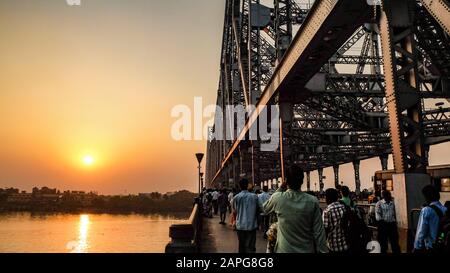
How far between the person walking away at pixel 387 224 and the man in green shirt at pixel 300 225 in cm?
512

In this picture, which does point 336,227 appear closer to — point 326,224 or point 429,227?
point 326,224

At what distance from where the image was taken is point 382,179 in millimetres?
24875

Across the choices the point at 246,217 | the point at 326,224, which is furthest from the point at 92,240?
the point at 326,224

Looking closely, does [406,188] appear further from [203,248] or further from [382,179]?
[382,179]

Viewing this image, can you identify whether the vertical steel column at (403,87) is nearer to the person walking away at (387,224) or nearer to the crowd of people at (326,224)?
the person walking away at (387,224)

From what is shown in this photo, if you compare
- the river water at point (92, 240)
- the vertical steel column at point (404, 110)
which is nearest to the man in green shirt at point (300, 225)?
the vertical steel column at point (404, 110)

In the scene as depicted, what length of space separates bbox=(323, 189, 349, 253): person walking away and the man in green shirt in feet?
4.00

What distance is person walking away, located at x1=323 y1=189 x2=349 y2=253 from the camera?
185 inches

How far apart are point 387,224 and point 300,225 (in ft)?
17.3

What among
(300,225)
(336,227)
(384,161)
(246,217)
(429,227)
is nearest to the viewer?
(300,225)

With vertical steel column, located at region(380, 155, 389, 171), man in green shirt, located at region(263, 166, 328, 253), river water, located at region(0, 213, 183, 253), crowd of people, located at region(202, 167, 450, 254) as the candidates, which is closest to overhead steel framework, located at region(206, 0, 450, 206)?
crowd of people, located at region(202, 167, 450, 254)

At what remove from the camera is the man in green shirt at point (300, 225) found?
3617 millimetres

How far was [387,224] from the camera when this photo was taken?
26.1 ft
